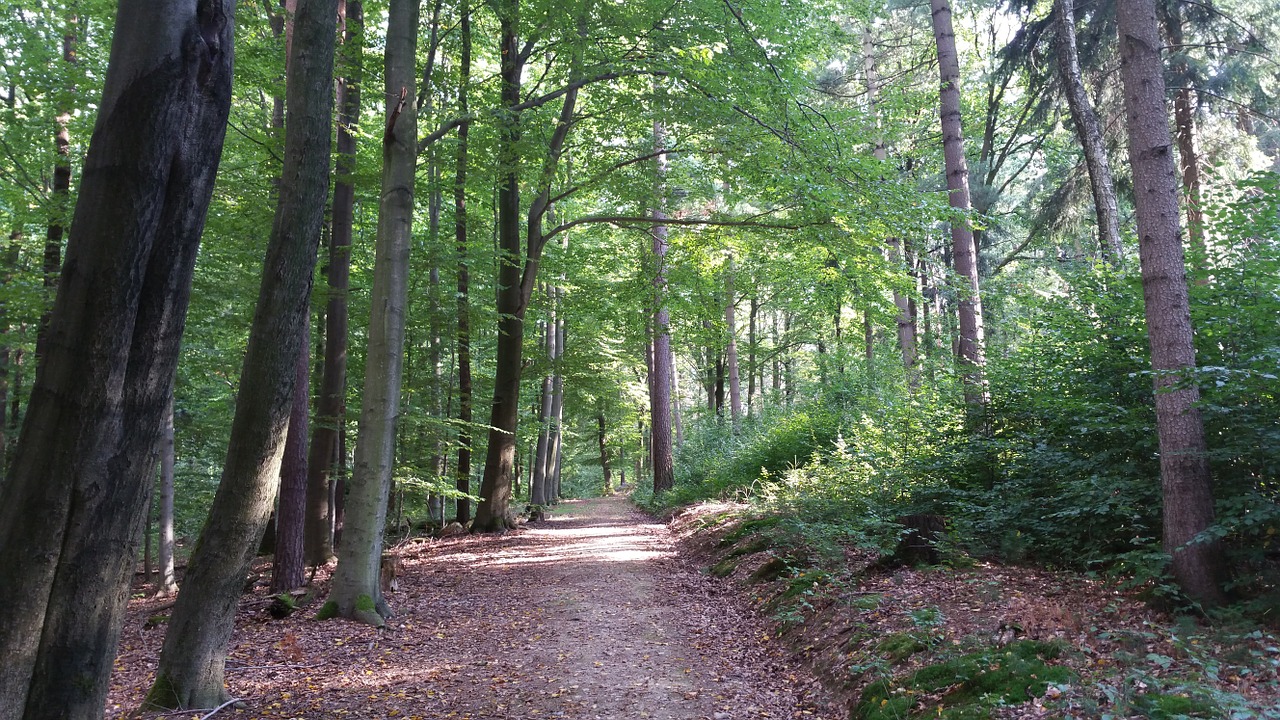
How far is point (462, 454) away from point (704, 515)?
5819 mm

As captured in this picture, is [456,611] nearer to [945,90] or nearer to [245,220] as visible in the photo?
[245,220]

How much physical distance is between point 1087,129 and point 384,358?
12143mm

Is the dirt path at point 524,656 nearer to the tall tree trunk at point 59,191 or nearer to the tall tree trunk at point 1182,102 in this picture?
the tall tree trunk at point 59,191

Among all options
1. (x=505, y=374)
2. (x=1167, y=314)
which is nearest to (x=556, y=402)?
(x=505, y=374)

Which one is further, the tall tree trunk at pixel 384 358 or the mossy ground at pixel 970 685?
the tall tree trunk at pixel 384 358

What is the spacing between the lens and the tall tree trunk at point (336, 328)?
9805 millimetres

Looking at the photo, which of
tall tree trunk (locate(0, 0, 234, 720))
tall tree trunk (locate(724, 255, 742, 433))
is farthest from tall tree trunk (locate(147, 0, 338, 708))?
tall tree trunk (locate(724, 255, 742, 433))

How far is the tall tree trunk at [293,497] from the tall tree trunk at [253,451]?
442 centimetres

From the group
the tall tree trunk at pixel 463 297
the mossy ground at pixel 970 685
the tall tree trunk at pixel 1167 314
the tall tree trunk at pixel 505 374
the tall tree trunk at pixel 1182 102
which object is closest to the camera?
the mossy ground at pixel 970 685

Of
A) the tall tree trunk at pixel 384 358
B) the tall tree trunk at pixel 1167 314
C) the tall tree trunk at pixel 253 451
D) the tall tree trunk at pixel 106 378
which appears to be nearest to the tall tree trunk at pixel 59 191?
the tall tree trunk at pixel 384 358

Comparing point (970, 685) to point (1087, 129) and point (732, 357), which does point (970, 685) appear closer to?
point (1087, 129)

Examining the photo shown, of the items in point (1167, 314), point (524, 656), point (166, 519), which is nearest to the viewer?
point (1167, 314)

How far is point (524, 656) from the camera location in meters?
6.34

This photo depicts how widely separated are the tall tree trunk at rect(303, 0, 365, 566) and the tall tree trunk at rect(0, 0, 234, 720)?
21.2ft
